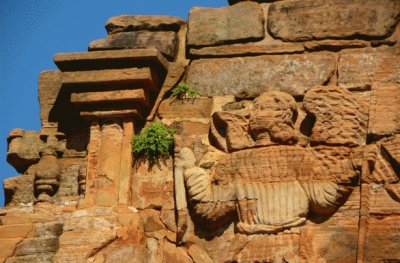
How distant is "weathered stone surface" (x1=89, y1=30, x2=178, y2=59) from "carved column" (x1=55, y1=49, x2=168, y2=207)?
0.18 meters

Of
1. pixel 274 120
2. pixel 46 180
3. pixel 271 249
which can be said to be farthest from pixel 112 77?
pixel 271 249

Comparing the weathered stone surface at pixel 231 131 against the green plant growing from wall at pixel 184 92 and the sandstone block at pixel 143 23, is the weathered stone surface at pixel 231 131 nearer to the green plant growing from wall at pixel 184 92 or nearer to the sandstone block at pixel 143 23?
the green plant growing from wall at pixel 184 92

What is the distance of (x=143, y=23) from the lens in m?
9.91

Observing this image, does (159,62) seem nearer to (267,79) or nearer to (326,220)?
(267,79)

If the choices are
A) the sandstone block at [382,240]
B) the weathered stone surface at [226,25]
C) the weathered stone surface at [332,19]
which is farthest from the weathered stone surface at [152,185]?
the sandstone block at [382,240]

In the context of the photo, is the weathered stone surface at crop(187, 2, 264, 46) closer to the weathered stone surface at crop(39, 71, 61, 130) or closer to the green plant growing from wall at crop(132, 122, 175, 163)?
the green plant growing from wall at crop(132, 122, 175, 163)

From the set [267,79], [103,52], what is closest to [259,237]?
[267,79]

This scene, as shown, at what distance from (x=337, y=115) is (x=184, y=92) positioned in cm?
134

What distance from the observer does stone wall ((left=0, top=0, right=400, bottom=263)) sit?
8656 millimetres

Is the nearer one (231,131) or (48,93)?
(231,131)

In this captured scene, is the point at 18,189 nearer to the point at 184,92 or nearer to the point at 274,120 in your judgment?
the point at 184,92

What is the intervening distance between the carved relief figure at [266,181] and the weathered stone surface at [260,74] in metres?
0.20

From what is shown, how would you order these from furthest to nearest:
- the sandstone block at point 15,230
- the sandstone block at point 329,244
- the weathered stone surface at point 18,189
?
the weathered stone surface at point 18,189 < the sandstone block at point 15,230 < the sandstone block at point 329,244

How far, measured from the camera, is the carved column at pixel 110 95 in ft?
30.7
